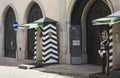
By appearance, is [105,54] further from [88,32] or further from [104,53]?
[88,32]

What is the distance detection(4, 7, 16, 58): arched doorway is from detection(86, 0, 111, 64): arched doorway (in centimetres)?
770

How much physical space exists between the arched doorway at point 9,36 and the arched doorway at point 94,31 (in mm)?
7696

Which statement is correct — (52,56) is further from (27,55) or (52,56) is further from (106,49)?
(106,49)

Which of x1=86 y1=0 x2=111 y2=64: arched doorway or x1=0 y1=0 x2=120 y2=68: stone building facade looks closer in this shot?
x1=0 y1=0 x2=120 y2=68: stone building facade

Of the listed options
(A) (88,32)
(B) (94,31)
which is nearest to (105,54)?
(B) (94,31)

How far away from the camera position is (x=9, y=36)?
25.7 m

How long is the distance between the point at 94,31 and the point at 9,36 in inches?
357

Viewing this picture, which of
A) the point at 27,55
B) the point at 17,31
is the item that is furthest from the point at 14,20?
the point at 27,55

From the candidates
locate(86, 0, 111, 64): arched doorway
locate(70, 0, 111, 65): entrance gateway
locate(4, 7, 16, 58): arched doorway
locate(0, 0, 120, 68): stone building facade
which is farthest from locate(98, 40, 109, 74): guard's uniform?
locate(4, 7, 16, 58): arched doorway

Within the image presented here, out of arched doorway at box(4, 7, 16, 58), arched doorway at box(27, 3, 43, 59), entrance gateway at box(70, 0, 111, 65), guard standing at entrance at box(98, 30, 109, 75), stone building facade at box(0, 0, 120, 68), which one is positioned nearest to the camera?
guard standing at entrance at box(98, 30, 109, 75)

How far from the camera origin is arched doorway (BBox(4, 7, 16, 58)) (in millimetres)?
24995

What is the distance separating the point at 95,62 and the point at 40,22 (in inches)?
142

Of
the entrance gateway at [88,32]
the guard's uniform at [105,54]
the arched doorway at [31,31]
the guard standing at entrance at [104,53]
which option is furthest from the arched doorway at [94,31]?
the arched doorway at [31,31]

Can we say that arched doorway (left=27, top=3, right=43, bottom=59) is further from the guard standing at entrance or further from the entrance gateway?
the guard standing at entrance
